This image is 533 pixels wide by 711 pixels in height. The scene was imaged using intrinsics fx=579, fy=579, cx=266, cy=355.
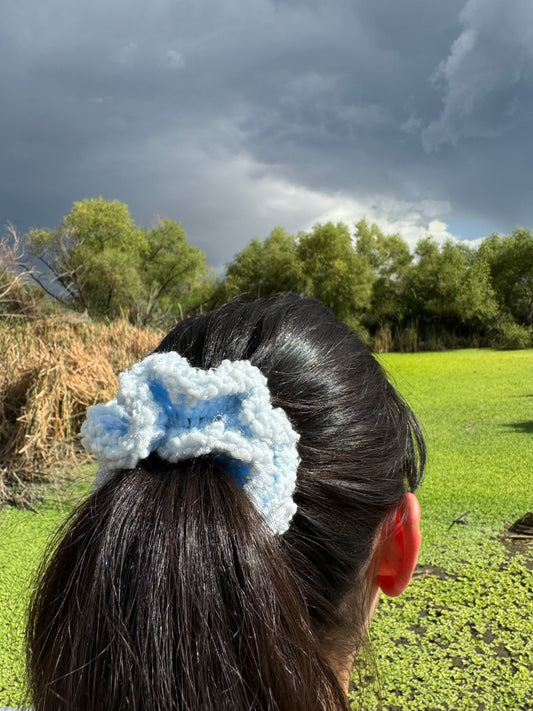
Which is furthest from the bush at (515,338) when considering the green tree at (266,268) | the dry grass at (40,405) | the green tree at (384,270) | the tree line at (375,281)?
the dry grass at (40,405)

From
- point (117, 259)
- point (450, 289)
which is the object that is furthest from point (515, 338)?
point (117, 259)

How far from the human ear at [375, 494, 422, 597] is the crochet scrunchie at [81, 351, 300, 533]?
0.63 feet

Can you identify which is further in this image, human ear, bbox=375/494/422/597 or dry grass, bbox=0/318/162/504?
dry grass, bbox=0/318/162/504

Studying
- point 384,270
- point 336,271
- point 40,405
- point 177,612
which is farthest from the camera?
point 384,270

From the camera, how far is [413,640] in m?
1.58

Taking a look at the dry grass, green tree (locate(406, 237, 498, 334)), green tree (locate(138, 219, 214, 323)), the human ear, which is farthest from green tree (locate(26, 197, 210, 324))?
the human ear

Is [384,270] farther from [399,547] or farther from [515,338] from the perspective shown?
[399,547]

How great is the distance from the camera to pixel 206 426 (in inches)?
23.3

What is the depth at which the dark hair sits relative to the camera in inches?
19.8

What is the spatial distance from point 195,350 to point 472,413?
4065 millimetres

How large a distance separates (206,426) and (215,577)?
15 cm

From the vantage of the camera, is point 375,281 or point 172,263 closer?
point 375,281

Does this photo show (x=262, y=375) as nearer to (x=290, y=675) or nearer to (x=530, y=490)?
(x=290, y=675)

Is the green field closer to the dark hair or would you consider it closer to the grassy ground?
the grassy ground
